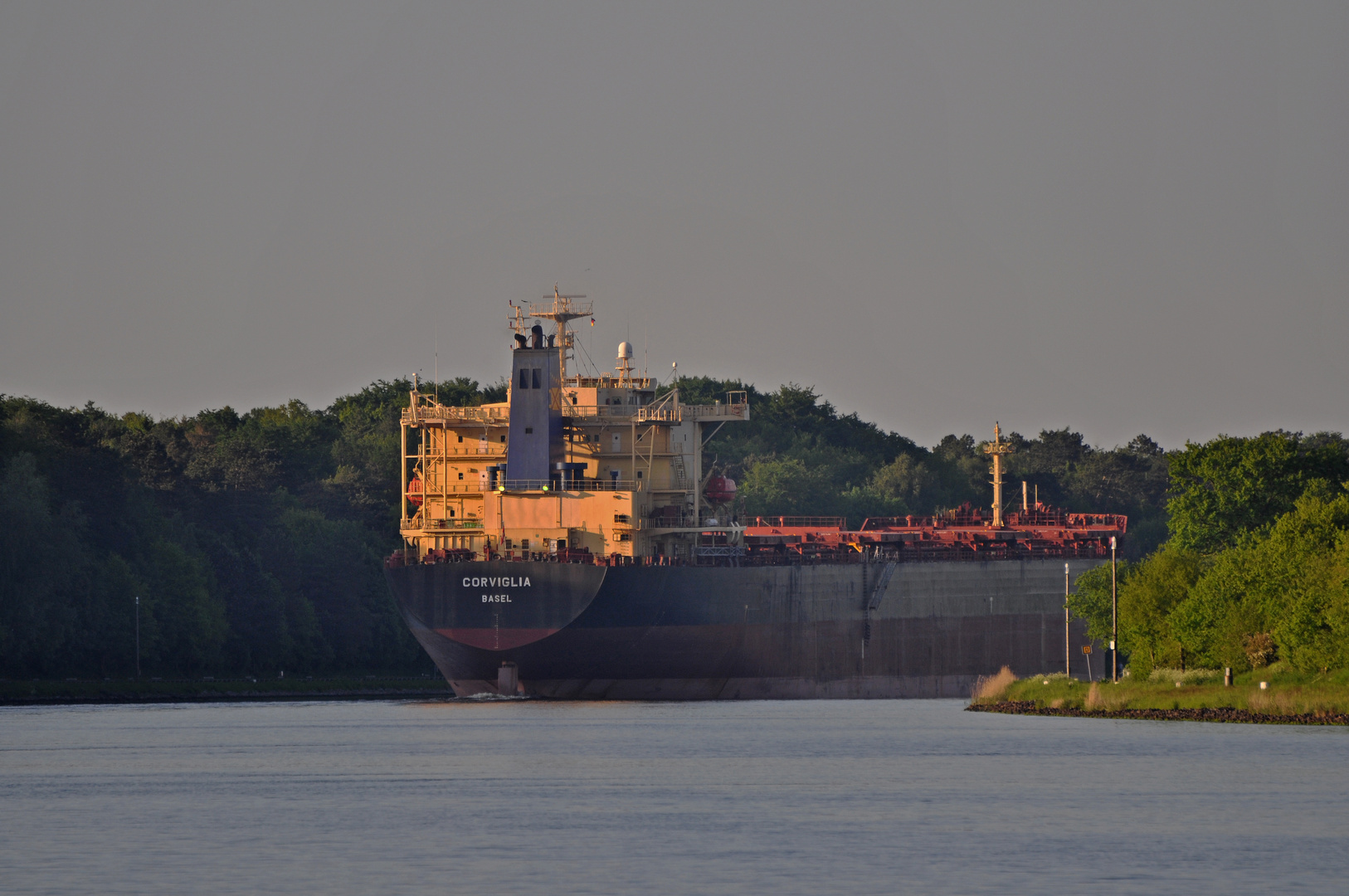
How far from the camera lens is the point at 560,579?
8275 cm

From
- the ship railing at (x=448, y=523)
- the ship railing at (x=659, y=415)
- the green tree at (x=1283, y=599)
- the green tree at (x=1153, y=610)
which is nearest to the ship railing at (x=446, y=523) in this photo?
the ship railing at (x=448, y=523)

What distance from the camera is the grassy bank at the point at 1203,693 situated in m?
65.6

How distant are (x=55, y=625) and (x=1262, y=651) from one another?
52934 millimetres

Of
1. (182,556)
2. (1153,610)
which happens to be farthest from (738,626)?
(182,556)

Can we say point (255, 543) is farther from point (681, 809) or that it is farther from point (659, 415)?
point (681, 809)

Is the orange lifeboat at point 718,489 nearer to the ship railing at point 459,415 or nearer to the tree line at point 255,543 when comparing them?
the ship railing at point 459,415

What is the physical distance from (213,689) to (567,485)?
22.6 metres

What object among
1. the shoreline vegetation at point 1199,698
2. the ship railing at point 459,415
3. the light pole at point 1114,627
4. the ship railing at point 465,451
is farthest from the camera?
the ship railing at point 465,451

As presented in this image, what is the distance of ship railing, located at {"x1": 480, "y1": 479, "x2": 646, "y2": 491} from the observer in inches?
3435

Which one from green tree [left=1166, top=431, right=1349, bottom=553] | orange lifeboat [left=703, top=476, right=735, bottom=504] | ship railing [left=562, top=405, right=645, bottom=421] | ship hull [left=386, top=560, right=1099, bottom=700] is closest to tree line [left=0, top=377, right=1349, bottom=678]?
green tree [left=1166, top=431, right=1349, bottom=553]

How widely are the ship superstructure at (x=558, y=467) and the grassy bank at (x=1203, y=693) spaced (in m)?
17.7

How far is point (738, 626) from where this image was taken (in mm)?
90250

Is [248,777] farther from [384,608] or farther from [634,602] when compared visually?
[384,608]

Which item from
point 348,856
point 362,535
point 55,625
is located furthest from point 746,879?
point 362,535
